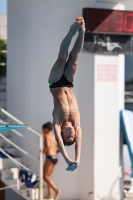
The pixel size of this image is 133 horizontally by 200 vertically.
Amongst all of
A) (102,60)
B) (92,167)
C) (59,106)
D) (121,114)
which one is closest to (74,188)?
(92,167)

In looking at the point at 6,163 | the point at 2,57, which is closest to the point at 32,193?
the point at 6,163

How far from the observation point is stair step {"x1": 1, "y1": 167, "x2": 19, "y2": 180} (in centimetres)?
924

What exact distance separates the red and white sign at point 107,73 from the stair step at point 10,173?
173cm

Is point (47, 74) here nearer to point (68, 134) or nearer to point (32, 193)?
point (32, 193)

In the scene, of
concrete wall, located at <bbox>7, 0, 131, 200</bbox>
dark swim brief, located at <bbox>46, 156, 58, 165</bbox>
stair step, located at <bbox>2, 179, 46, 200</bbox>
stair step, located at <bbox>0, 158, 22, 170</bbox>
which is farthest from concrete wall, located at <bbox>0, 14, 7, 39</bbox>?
dark swim brief, located at <bbox>46, 156, 58, 165</bbox>

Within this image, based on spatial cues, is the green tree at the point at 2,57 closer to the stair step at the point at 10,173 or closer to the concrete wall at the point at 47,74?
the concrete wall at the point at 47,74

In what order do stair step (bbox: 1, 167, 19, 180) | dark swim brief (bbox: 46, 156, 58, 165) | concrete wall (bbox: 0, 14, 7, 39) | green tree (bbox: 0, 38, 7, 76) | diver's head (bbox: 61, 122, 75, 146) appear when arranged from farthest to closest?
concrete wall (bbox: 0, 14, 7, 39) → green tree (bbox: 0, 38, 7, 76) → stair step (bbox: 1, 167, 19, 180) → dark swim brief (bbox: 46, 156, 58, 165) → diver's head (bbox: 61, 122, 75, 146)

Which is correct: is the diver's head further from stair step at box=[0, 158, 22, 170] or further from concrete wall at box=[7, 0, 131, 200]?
stair step at box=[0, 158, 22, 170]

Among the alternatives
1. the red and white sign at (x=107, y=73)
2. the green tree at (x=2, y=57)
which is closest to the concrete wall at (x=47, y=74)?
the red and white sign at (x=107, y=73)

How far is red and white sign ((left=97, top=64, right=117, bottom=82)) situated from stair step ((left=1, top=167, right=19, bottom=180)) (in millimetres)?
1731

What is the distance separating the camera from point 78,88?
9.02 m

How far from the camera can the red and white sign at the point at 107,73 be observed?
8922mm

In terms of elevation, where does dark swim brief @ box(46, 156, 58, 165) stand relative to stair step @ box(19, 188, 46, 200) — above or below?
above

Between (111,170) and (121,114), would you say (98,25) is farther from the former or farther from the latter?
(111,170)
